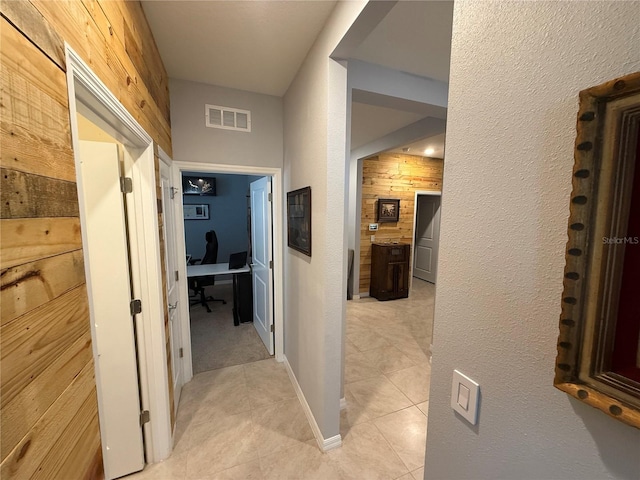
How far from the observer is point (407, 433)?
194 centimetres

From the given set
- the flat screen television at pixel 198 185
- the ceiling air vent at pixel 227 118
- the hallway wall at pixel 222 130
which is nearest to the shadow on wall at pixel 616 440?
the hallway wall at pixel 222 130

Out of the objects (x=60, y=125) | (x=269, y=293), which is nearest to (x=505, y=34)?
(x=60, y=125)

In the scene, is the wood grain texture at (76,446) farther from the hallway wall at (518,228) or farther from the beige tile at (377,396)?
the beige tile at (377,396)

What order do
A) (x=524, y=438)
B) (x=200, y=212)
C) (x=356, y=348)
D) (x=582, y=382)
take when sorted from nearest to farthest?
(x=582, y=382) < (x=524, y=438) < (x=356, y=348) < (x=200, y=212)

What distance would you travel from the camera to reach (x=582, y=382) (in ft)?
1.46

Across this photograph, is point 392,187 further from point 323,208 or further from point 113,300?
point 113,300

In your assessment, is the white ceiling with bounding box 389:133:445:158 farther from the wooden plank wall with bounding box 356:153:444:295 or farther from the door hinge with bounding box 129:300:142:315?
the door hinge with bounding box 129:300:142:315

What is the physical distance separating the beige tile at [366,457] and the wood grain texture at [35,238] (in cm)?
191

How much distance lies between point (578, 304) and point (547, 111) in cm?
36

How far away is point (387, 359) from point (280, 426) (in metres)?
1.42

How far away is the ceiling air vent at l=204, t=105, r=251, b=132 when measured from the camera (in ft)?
7.78

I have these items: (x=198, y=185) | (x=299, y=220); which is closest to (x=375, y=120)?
(x=299, y=220)

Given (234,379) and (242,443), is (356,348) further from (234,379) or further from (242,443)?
(242,443)

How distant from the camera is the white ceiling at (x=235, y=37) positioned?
147cm
